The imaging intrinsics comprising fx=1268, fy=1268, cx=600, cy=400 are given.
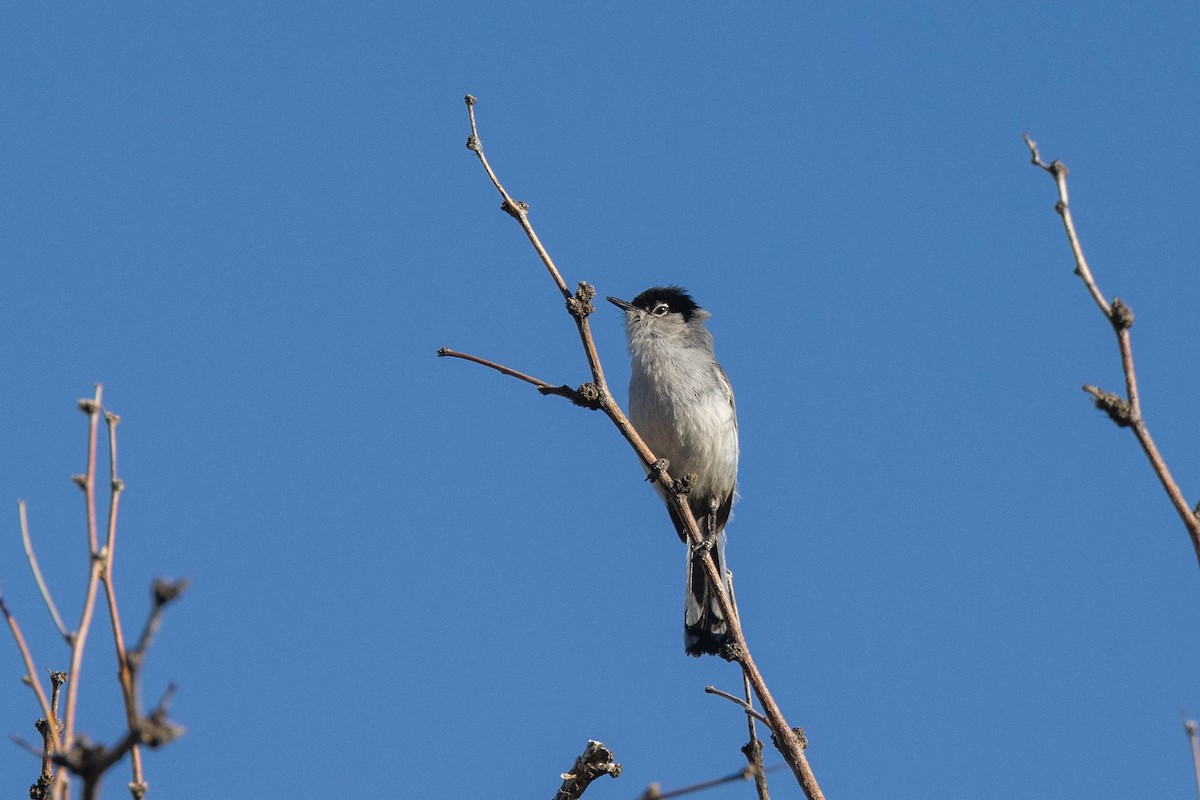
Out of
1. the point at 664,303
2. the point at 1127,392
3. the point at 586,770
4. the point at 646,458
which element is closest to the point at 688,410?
the point at 664,303

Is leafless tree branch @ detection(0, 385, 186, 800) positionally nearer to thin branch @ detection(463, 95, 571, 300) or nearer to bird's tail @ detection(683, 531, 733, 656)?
thin branch @ detection(463, 95, 571, 300)

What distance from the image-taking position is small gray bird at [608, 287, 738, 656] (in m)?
7.68

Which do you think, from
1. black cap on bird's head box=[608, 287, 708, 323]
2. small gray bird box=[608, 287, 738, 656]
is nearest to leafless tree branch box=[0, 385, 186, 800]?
small gray bird box=[608, 287, 738, 656]

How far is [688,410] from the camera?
7.66 metres

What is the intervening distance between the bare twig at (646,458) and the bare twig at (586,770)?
49 centimetres

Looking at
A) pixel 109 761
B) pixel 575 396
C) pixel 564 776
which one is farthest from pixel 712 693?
pixel 109 761

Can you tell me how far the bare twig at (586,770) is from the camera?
3.58m

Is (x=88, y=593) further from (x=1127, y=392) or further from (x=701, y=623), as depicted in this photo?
(x=701, y=623)

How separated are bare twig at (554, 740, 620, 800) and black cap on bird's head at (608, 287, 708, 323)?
5145 millimetres

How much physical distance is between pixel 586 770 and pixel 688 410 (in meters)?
4.23

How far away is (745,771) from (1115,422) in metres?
0.93

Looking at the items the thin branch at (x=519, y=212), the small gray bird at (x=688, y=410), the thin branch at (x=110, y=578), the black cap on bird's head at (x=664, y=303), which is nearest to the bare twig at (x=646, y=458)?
the thin branch at (x=519, y=212)

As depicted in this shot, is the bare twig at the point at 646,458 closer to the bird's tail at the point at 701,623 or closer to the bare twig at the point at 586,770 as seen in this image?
the bare twig at the point at 586,770

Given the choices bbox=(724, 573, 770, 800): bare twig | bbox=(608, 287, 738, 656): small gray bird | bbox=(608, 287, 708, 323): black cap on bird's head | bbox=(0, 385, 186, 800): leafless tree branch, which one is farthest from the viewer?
bbox=(608, 287, 708, 323): black cap on bird's head
